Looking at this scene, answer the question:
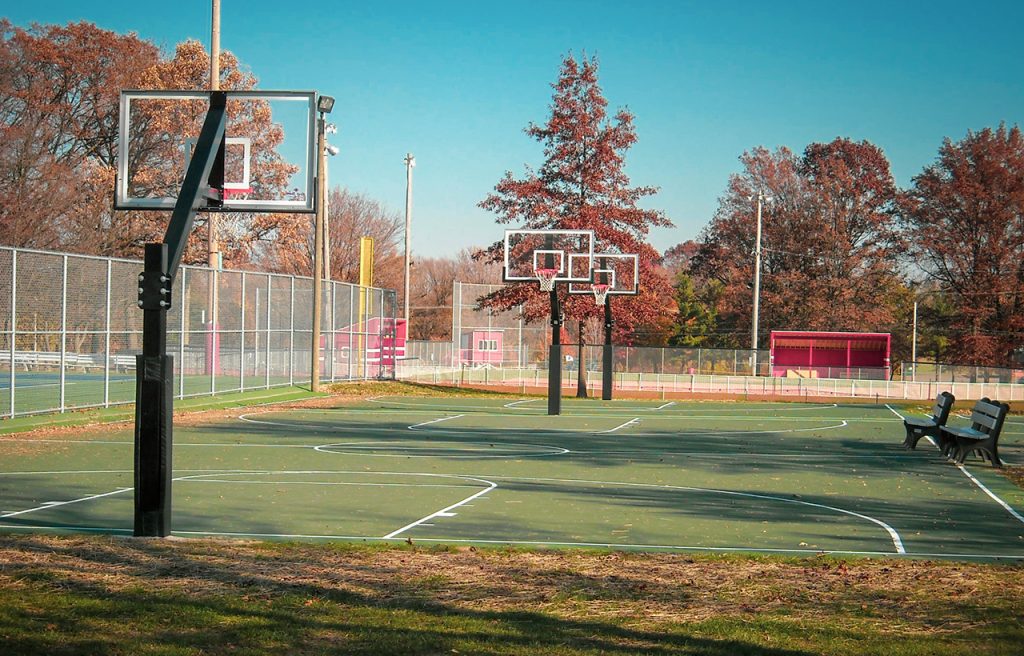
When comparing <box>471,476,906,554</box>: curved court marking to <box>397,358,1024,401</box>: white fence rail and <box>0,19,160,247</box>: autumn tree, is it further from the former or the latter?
<box>0,19,160,247</box>: autumn tree

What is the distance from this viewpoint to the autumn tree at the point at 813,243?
64938mm

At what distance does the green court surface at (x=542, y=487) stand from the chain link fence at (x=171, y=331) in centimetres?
422

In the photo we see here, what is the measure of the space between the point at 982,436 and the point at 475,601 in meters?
13.0

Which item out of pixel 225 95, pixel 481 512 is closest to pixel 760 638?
pixel 481 512

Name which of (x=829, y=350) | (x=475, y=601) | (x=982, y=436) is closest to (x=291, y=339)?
(x=982, y=436)

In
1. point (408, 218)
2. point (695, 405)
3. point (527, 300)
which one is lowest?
point (695, 405)

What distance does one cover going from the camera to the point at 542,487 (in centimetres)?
1454

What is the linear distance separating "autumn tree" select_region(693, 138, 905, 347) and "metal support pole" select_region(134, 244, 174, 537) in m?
58.6

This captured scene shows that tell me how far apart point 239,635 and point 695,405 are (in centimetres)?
3157

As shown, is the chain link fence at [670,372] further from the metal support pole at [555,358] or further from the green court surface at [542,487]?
the green court surface at [542,487]

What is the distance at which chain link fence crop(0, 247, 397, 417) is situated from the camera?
24328 millimetres

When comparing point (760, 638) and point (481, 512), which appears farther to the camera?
point (481, 512)

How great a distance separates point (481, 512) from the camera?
12188 mm

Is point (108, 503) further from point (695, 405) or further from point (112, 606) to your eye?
point (695, 405)
